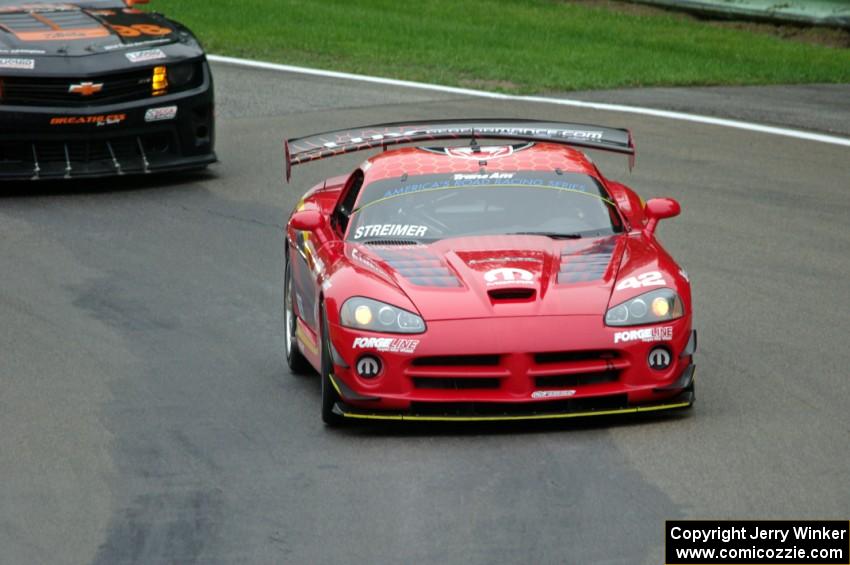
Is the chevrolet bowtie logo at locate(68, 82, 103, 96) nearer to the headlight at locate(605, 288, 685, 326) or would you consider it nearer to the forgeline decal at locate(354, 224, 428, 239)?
the forgeline decal at locate(354, 224, 428, 239)

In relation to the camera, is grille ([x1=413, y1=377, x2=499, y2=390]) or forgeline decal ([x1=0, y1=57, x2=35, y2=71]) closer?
grille ([x1=413, y1=377, x2=499, y2=390])

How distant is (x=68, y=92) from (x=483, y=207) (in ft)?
20.9

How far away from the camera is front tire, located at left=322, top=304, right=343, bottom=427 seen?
8523 mm

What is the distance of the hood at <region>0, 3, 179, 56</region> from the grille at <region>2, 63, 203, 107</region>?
0.23 m

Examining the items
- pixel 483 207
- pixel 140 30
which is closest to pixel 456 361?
pixel 483 207

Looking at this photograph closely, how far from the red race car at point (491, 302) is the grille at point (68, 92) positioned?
5.75 meters

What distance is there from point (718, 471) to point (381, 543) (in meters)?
1.57

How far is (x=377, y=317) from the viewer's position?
8.42m

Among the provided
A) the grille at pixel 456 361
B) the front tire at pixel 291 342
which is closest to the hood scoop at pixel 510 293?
the grille at pixel 456 361

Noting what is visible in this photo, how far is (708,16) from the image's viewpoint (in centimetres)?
2383

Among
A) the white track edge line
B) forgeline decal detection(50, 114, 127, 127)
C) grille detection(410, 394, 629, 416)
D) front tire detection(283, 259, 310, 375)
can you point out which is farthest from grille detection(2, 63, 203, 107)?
grille detection(410, 394, 629, 416)

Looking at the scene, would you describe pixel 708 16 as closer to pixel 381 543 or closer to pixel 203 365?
pixel 203 365

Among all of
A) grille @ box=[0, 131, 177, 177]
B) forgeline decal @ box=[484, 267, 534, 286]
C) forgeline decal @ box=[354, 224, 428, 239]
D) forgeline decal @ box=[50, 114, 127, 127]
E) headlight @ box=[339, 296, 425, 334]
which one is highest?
forgeline decal @ box=[484, 267, 534, 286]

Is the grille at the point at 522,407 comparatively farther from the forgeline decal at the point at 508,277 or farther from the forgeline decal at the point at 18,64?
the forgeline decal at the point at 18,64
